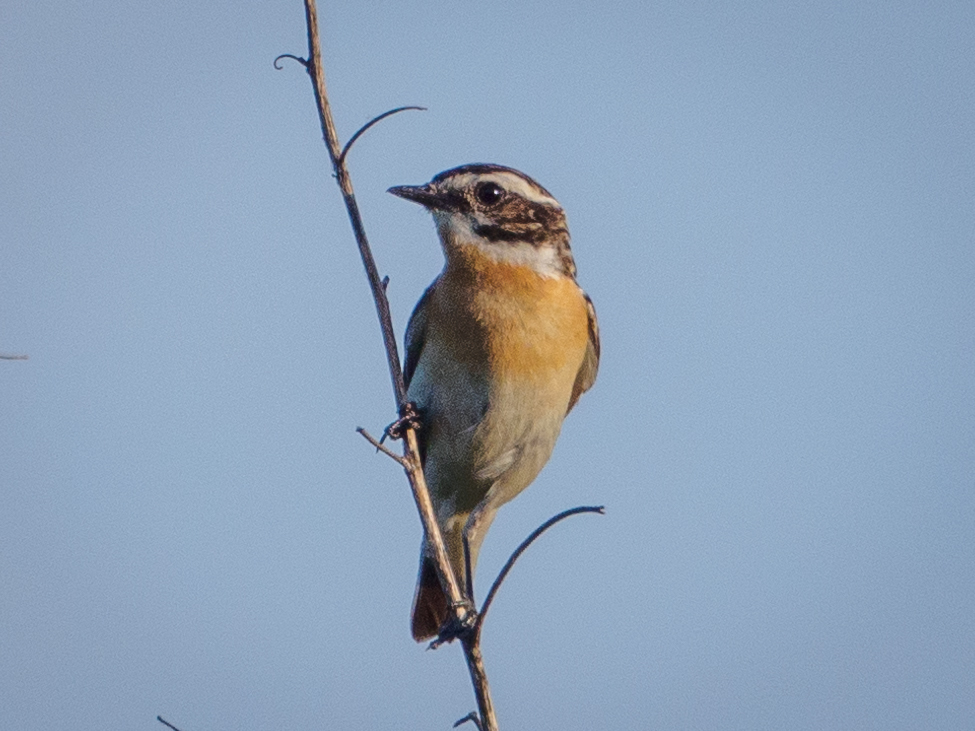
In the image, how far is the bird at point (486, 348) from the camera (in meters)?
7.86

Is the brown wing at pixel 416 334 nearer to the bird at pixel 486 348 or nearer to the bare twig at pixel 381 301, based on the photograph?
the bird at pixel 486 348

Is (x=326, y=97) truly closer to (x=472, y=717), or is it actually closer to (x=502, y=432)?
(x=472, y=717)

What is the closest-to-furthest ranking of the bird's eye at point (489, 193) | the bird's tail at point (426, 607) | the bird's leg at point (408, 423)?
the bird's leg at point (408, 423) → the bird's eye at point (489, 193) → the bird's tail at point (426, 607)

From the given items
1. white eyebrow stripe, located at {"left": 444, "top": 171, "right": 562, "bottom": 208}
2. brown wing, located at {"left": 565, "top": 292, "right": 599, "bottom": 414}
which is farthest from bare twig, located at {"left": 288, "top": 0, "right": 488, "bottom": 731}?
brown wing, located at {"left": 565, "top": 292, "right": 599, "bottom": 414}

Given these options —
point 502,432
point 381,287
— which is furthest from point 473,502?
point 381,287

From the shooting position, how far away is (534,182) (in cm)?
829

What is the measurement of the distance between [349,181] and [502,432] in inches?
126

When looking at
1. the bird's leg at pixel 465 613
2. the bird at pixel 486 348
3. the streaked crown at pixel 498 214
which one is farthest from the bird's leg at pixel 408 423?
the streaked crown at pixel 498 214

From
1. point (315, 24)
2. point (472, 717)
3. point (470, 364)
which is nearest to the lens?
point (472, 717)

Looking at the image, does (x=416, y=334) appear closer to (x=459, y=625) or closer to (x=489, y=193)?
(x=489, y=193)

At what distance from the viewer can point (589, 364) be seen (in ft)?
29.9

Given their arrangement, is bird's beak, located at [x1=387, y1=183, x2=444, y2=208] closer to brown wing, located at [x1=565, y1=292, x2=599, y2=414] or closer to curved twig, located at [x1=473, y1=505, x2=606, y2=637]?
brown wing, located at [x1=565, y1=292, x2=599, y2=414]

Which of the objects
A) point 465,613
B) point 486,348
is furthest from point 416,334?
point 465,613

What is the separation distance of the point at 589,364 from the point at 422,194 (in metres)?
2.20
